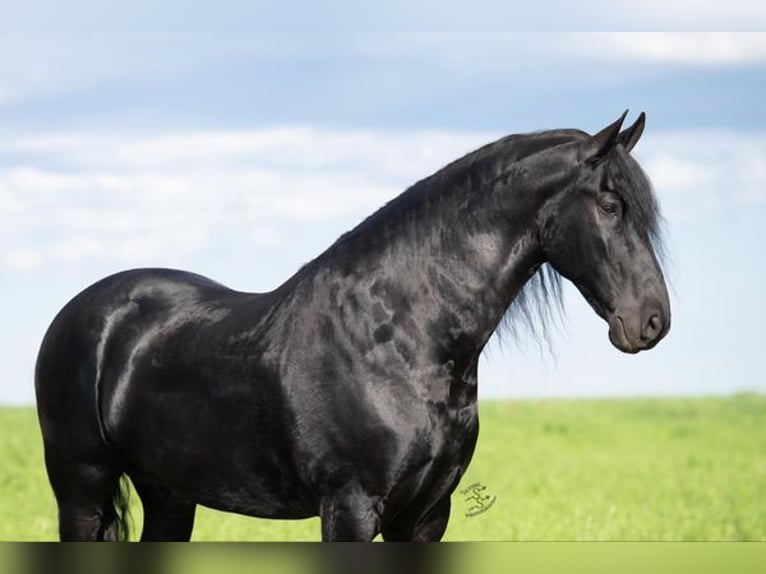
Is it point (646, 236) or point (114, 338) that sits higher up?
point (646, 236)

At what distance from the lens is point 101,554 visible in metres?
3.49

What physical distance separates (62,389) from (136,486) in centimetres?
53

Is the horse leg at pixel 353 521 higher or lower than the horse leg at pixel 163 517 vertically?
higher

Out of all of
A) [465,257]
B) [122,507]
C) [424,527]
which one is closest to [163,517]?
[122,507]

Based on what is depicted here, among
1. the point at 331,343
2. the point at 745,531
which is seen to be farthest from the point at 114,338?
the point at 745,531

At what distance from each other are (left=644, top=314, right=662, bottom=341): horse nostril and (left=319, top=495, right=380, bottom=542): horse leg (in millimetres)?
1067

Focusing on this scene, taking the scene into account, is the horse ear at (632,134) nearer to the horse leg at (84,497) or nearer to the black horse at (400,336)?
the black horse at (400,336)

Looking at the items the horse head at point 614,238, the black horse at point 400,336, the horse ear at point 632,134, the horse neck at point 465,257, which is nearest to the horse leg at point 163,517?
the black horse at point 400,336

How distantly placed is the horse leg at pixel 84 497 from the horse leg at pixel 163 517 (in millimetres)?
136

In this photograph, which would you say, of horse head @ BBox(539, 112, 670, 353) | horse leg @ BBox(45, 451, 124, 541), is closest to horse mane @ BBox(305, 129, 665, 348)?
horse head @ BBox(539, 112, 670, 353)

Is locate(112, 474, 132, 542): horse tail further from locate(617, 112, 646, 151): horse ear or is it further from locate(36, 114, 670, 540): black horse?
locate(617, 112, 646, 151): horse ear

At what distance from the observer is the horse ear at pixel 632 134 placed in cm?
353

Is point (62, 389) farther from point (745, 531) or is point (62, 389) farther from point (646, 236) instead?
point (745, 531)

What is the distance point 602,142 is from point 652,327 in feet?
2.07
